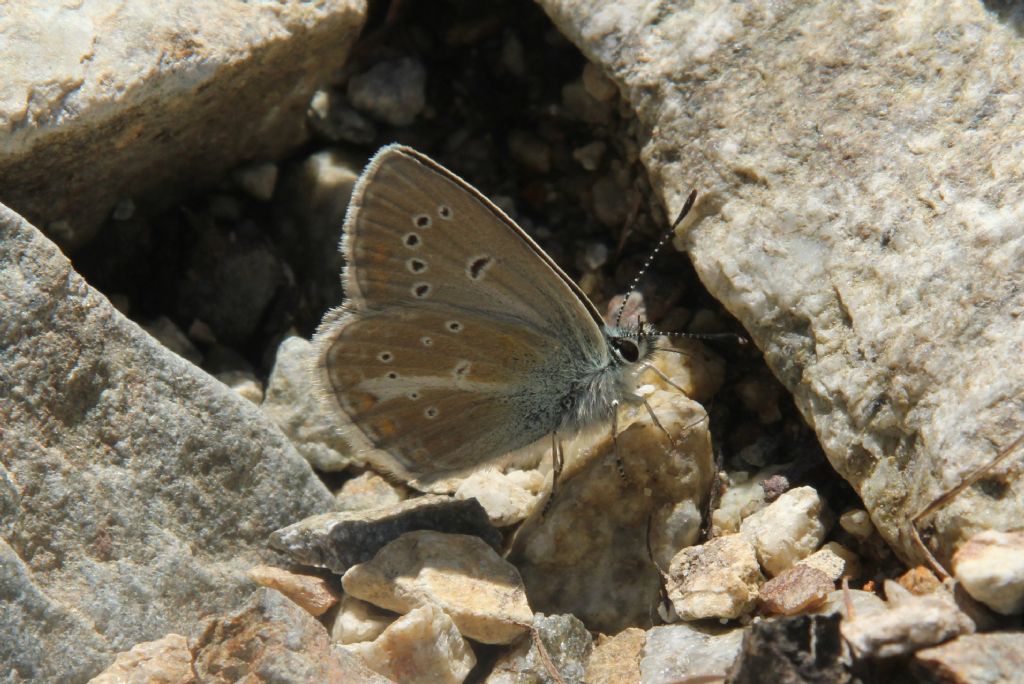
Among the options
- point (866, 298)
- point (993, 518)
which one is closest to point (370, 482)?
point (866, 298)

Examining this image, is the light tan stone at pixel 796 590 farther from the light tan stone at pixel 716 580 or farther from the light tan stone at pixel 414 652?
the light tan stone at pixel 414 652

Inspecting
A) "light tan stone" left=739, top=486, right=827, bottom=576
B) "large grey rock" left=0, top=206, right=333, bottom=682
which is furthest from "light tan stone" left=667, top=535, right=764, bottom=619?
"large grey rock" left=0, top=206, right=333, bottom=682

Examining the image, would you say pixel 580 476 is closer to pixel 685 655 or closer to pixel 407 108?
pixel 685 655

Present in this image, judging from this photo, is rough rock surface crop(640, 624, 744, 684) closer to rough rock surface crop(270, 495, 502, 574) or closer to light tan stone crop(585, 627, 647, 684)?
light tan stone crop(585, 627, 647, 684)

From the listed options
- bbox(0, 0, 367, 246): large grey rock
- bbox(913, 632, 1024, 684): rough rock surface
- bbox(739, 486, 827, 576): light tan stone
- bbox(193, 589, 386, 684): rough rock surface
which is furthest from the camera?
bbox(0, 0, 367, 246): large grey rock

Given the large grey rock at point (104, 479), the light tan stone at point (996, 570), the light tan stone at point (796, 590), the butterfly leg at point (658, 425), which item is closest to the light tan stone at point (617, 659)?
the light tan stone at point (796, 590)

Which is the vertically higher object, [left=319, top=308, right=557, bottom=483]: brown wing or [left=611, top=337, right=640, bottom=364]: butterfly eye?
[left=611, top=337, right=640, bottom=364]: butterfly eye

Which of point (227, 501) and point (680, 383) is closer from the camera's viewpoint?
point (227, 501)

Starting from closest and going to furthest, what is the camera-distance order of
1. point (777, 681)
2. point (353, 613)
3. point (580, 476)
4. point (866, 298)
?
point (777, 681), point (866, 298), point (353, 613), point (580, 476)
